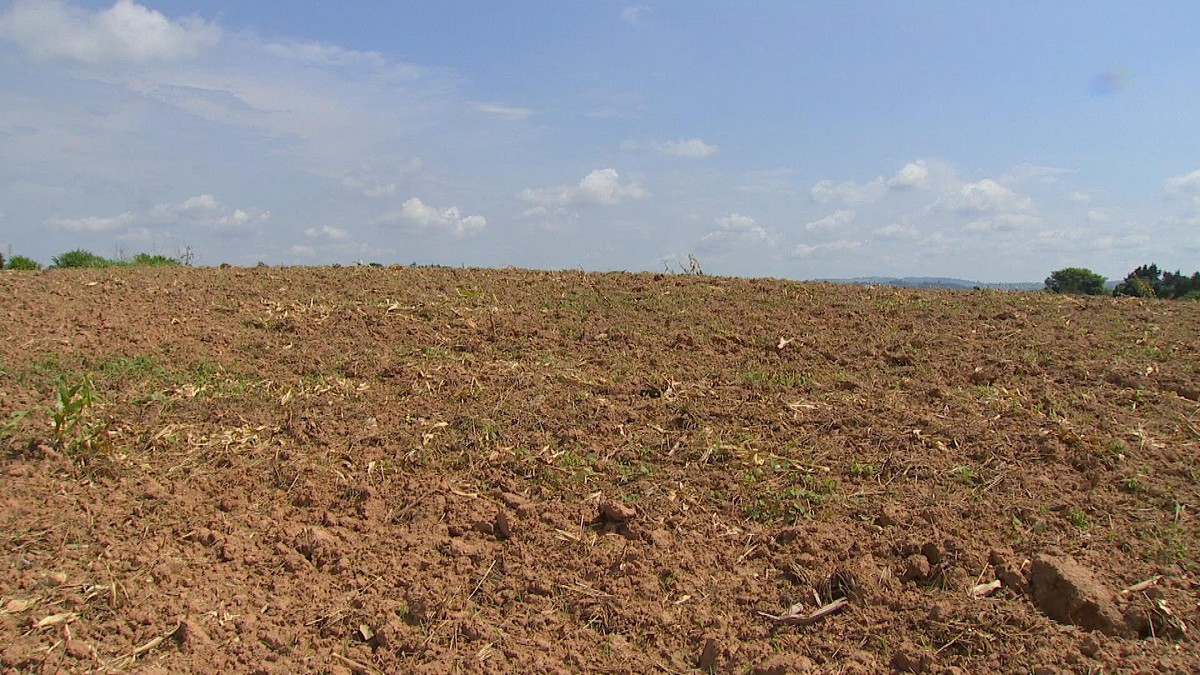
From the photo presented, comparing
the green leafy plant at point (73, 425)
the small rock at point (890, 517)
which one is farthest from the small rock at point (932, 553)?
the green leafy plant at point (73, 425)

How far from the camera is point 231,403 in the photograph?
4.88m

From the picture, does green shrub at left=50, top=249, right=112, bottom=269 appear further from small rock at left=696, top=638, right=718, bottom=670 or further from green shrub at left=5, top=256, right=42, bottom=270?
small rock at left=696, top=638, right=718, bottom=670

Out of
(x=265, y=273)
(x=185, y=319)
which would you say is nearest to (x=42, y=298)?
(x=185, y=319)

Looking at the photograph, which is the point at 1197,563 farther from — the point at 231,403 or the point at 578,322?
the point at 231,403

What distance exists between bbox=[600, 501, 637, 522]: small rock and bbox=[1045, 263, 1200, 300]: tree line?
209 inches

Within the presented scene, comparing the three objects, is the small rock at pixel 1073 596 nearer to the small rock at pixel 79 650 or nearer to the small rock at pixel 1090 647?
the small rock at pixel 1090 647

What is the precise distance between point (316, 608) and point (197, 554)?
2.12 feet

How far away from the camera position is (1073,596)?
3.10 meters

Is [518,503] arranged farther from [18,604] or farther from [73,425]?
[73,425]

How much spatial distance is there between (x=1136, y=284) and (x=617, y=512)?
612 cm

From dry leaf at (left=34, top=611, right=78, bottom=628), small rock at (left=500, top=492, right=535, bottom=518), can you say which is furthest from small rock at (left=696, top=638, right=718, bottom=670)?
dry leaf at (left=34, top=611, right=78, bottom=628)

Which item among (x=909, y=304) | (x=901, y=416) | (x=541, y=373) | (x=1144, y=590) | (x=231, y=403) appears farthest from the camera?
(x=909, y=304)

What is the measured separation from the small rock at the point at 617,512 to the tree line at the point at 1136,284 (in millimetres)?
5300

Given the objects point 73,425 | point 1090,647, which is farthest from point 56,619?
point 1090,647
